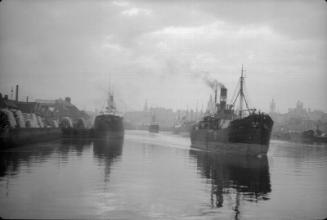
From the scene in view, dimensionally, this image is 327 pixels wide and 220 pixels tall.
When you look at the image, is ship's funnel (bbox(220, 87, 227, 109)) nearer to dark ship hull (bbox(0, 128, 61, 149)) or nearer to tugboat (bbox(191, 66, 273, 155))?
tugboat (bbox(191, 66, 273, 155))

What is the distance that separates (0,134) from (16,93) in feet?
171

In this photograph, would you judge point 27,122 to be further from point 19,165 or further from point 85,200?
point 85,200

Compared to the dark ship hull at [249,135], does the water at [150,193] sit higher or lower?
lower

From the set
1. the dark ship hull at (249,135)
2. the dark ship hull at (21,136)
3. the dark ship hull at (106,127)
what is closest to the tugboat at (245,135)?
the dark ship hull at (249,135)

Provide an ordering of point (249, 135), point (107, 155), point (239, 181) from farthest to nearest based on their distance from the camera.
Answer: point (249, 135), point (107, 155), point (239, 181)

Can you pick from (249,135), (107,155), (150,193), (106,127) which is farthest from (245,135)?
(106,127)

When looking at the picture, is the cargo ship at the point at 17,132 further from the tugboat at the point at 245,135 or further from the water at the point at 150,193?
the tugboat at the point at 245,135

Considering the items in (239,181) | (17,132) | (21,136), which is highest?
(17,132)

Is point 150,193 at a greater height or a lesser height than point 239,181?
greater

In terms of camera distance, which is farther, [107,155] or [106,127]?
[106,127]

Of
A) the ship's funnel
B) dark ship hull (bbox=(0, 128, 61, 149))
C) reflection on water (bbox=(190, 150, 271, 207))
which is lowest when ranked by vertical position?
reflection on water (bbox=(190, 150, 271, 207))

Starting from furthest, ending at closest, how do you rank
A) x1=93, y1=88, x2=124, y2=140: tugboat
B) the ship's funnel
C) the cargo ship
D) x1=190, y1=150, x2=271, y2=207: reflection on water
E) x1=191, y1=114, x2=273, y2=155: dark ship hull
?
x1=93, y1=88, x2=124, y2=140: tugboat
the ship's funnel
x1=191, y1=114, x2=273, y2=155: dark ship hull
the cargo ship
x1=190, y1=150, x2=271, y2=207: reflection on water

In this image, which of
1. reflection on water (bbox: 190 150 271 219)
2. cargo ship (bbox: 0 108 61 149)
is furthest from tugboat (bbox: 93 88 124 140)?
reflection on water (bbox: 190 150 271 219)

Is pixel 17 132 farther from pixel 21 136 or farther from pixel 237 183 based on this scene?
pixel 237 183
